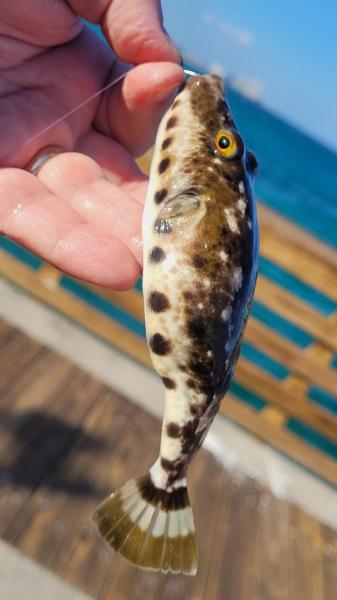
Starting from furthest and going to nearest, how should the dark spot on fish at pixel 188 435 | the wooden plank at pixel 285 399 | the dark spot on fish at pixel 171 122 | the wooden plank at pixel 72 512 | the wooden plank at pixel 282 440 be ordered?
the wooden plank at pixel 285 399 < the wooden plank at pixel 282 440 < the wooden plank at pixel 72 512 < the dark spot on fish at pixel 171 122 < the dark spot on fish at pixel 188 435

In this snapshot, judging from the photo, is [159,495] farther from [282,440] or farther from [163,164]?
[282,440]

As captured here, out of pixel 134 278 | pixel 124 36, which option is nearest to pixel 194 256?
pixel 134 278

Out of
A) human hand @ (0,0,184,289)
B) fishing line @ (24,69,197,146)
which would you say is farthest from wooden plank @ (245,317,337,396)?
fishing line @ (24,69,197,146)

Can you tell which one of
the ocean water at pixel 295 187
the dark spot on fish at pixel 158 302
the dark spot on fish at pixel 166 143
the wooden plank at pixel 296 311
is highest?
the dark spot on fish at pixel 166 143

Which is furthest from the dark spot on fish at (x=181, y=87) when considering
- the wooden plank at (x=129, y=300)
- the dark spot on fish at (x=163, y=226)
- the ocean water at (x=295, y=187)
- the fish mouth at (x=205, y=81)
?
the ocean water at (x=295, y=187)

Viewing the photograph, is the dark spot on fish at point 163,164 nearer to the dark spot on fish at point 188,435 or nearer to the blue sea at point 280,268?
the dark spot on fish at point 188,435

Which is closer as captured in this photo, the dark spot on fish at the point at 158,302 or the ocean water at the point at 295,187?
the dark spot on fish at the point at 158,302

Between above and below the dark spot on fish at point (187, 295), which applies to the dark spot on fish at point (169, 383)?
below
